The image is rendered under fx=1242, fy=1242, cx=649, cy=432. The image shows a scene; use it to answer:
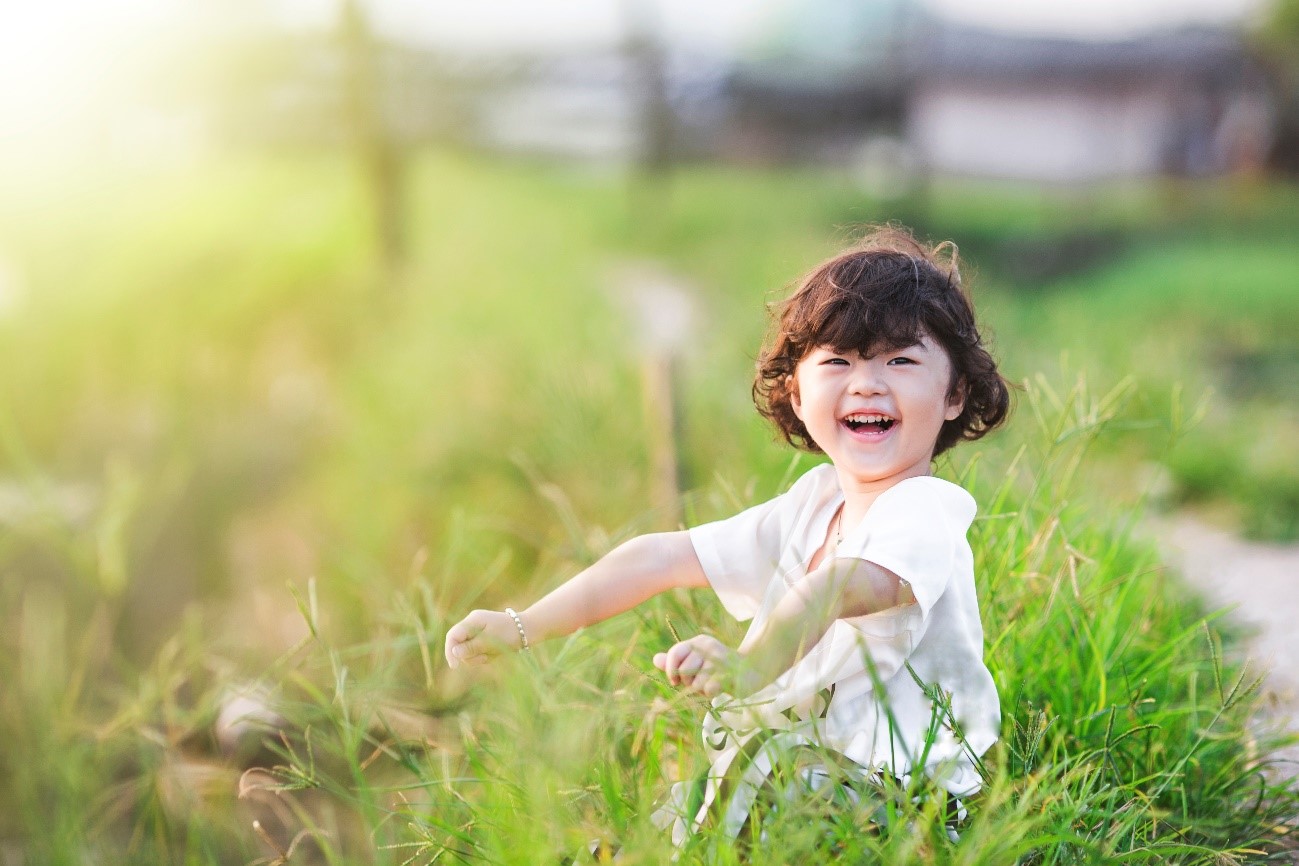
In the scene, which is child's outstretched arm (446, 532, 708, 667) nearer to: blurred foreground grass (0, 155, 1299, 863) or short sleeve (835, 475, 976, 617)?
blurred foreground grass (0, 155, 1299, 863)

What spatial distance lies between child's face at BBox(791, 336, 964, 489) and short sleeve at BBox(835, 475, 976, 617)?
5 cm

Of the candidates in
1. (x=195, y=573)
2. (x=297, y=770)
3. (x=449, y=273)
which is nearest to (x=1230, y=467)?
(x=297, y=770)

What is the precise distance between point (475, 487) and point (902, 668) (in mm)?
3114

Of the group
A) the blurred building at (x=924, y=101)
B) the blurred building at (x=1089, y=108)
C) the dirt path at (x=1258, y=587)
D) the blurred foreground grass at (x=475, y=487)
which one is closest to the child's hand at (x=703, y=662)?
the blurred foreground grass at (x=475, y=487)

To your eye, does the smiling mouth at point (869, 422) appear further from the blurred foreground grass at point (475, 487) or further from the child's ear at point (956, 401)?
the blurred foreground grass at point (475, 487)

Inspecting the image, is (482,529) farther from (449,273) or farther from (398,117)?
(398,117)

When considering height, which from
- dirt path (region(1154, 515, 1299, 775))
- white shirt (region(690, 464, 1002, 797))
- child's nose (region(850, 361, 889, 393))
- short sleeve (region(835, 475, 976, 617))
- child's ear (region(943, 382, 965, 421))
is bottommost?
dirt path (region(1154, 515, 1299, 775))

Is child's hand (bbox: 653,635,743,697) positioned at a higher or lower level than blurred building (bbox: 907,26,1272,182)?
higher

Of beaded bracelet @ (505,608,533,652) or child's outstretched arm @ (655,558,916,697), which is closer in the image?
child's outstretched arm @ (655,558,916,697)

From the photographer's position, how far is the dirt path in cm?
234

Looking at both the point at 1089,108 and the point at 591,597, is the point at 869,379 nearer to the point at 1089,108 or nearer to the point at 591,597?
the point at 591,597

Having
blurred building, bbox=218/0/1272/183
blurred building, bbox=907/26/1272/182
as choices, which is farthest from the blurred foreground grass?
blurred building, bbox=907/26/1272/182

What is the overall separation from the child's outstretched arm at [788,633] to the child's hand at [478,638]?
233 mm

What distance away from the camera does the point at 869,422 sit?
57.2 inches
